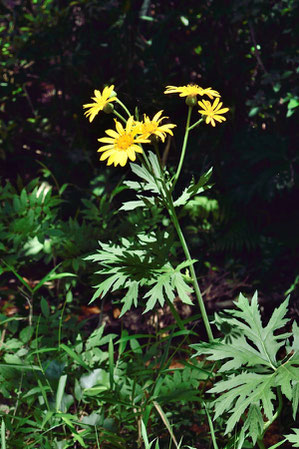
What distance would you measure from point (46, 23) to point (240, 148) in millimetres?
1420

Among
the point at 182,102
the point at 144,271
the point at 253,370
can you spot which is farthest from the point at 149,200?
the point at 182,102

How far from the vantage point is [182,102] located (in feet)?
9.44

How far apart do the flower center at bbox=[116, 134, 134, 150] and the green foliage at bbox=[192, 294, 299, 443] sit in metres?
0.60

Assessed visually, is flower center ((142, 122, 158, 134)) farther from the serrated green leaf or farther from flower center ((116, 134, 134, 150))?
the serrated green leaf

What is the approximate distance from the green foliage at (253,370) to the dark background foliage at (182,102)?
3.35 feet

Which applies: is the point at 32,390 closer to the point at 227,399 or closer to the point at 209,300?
the point at 227,399

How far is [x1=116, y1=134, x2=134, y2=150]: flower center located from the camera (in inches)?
62.0

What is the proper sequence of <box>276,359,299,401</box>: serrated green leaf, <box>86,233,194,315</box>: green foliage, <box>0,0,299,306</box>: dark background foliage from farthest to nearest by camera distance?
<box>0,0,299,306</box>: dark background foliage → <box>86,233,194,315</box>: green foliage → <box>276,359,299,401</box>: serrated green leaf

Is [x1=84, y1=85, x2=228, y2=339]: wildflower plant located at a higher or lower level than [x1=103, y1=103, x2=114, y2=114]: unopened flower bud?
lower

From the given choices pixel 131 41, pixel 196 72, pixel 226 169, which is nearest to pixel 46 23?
pixel 131 41

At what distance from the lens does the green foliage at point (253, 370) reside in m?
1.55

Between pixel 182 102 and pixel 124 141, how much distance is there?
1.37 metres

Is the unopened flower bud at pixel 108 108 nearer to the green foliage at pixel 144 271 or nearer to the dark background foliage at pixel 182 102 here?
Result: the green foliage at pixel 144 271

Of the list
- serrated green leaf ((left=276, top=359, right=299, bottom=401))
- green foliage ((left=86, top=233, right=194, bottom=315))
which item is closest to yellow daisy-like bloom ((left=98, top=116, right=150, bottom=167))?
green foliage ((left=86, top=233, right=194, bottom=315))
